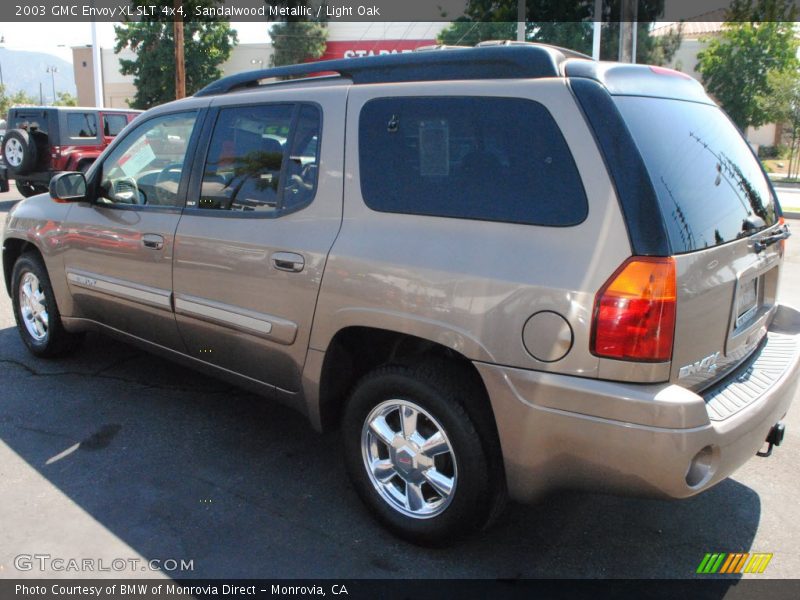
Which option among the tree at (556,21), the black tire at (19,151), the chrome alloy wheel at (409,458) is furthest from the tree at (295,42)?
the chrome alloy wheel at (409,458)

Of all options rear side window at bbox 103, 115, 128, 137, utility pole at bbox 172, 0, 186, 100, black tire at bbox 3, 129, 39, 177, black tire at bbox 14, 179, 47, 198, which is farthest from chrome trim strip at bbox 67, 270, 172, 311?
utility pole at bbox 172, 0, 186, 100

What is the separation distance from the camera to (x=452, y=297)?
2.68m

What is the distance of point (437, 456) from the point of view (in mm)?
2920

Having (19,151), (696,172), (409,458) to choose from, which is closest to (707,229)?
(696,172)

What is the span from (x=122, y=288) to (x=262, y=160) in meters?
1.36

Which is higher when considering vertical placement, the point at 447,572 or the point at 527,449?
the point at 527,449

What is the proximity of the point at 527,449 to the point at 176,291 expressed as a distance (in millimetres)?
2191

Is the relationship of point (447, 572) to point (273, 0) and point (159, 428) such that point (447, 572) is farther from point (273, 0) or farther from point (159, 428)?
point (273, 0)

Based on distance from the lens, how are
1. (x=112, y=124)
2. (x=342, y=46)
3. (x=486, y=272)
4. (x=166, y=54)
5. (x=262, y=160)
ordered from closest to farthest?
(x=486, y=272) → (x=262, y=160) → (x=112, y=124) → (x=166, y=54) → (x=342, y=46)

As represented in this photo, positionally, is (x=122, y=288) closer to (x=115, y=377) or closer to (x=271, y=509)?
(x=115, y=377)

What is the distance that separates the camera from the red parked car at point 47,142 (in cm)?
1410

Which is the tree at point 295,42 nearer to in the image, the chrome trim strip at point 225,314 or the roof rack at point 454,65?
the chrome trim strip at point 225,314

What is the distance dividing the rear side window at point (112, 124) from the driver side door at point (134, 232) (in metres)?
12.2

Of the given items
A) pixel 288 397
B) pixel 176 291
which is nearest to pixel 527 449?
A: pixel 288 397
